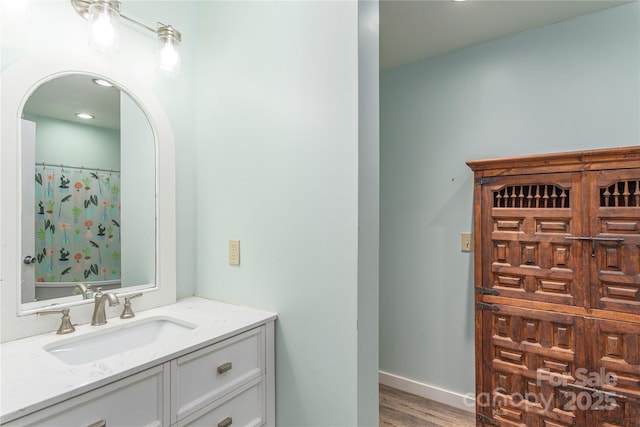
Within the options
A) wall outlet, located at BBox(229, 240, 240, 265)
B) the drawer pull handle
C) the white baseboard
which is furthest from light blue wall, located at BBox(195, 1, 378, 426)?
the white baseboard

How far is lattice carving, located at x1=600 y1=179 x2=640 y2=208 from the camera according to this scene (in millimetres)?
1515

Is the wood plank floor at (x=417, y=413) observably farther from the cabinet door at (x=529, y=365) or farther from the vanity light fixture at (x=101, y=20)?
the vanity light fixture at (x=101, y=20)

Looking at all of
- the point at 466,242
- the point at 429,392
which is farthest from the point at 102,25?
the point at 429,392

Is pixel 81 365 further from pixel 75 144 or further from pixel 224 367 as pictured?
pixel 75 144

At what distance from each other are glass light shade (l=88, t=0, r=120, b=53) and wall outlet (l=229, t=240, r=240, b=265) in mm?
916

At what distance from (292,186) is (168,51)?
32.2 inches

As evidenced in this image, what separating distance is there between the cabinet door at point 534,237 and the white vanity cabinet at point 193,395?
4.31ft

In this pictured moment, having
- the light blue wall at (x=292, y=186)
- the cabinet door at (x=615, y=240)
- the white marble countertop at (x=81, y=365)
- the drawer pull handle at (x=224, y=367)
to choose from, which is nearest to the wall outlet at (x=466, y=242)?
the cabinet door at (x=615, y=240)

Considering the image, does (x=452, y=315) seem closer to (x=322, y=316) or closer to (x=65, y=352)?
(x=322, y=316)

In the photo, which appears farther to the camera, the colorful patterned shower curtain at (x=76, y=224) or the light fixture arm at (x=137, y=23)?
the light fixture arm at (x=137, y=23)

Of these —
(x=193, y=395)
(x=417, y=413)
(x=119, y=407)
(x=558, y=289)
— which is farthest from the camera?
(x=417, y=413)

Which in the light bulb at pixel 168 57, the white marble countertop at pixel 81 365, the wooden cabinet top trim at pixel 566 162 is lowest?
the white marble countertop at pixel 81 365

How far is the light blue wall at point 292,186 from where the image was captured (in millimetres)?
1239

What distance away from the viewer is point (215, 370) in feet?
3.80
